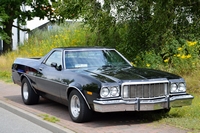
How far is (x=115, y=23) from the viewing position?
49.0 feet

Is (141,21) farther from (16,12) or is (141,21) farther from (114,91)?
(16,12)

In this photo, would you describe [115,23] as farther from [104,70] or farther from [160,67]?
[104,70]

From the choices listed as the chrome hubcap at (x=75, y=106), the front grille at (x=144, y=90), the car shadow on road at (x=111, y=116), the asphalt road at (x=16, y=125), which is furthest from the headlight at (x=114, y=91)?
the asphalt road at (x=16, y=125)

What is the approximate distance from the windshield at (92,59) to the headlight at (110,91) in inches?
61.6

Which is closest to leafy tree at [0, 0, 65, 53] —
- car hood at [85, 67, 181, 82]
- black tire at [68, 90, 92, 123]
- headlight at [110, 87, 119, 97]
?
car hood at [85, 67, 181, 82]

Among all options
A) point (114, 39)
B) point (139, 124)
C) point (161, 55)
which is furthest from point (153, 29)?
Answer: point (139, 124)

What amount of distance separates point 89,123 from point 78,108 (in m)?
0.38

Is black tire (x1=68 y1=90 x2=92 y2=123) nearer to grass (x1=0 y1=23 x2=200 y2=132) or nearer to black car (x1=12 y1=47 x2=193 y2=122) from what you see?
black car (x1=12 y1=47 x2=193 y2=122)

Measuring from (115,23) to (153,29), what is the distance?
5.55 feet

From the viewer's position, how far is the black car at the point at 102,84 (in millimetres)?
Answer: 7629

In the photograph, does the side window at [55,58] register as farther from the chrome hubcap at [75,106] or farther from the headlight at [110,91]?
the headlight at [110,91]

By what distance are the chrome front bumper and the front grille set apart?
0.11 metres

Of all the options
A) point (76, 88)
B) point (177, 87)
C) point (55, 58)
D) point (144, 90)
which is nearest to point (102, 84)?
point (76, 88)

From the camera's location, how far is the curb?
7.68m
